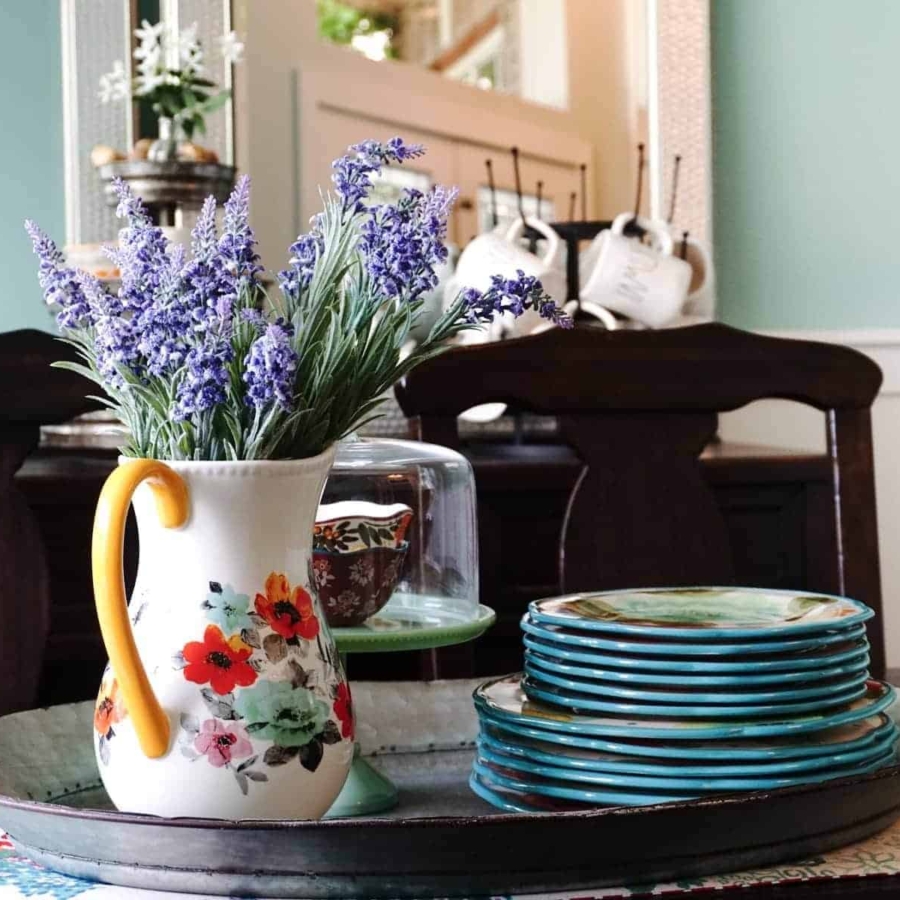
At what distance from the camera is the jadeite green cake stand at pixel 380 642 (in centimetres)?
65

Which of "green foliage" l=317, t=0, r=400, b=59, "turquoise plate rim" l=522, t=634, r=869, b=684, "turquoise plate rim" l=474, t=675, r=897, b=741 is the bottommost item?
"turquoise plate rim" l=474, t=675, r=897, b=741

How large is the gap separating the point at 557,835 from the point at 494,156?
1.69 meters

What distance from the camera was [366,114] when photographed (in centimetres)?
202

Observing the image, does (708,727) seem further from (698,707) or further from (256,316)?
(256,316)

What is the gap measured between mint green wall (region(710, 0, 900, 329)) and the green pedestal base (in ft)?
5.14

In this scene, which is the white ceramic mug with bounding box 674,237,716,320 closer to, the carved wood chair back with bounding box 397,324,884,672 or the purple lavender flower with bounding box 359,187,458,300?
the carved wood chair back with bounding box 397,324,884,672

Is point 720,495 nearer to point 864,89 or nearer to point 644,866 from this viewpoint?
point 864,89

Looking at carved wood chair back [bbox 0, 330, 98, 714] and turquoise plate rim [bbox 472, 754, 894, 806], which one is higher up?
carved wood chair back [bbox 0, 330, 98, 714]

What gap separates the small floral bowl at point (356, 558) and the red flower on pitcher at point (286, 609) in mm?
111

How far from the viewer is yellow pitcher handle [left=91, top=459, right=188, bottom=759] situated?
530mm

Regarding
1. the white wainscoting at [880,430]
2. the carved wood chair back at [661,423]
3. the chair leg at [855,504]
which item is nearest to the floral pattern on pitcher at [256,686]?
the carved wood chair back at [661,423]

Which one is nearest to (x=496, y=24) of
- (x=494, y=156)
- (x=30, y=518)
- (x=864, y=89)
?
(x=494, y=156)

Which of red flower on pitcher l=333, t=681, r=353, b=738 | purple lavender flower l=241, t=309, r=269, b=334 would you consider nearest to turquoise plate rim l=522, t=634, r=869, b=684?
red flower on pitcher l=333, t=681, r=353, b=738

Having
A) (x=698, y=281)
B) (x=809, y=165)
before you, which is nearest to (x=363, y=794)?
(x=698, y=281)
